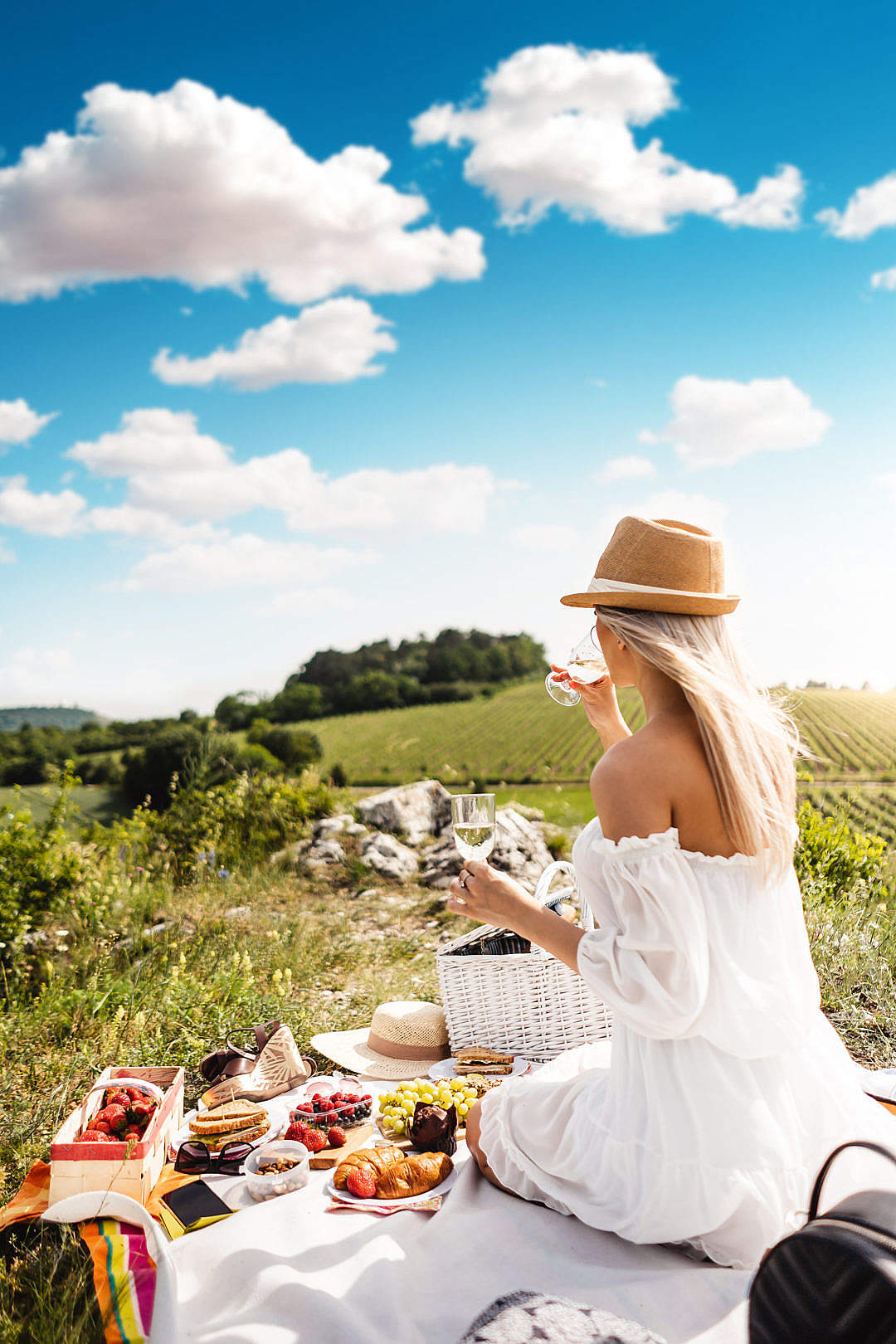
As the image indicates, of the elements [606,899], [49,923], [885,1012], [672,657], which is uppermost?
[672,657]

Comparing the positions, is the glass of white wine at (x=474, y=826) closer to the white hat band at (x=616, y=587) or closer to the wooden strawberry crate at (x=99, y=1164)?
the white hat band at (x=616, y=587)

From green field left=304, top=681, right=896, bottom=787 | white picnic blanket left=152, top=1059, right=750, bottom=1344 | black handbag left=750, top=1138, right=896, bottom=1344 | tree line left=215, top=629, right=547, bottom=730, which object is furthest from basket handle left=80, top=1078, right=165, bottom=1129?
tree line left=215, top=629, right=547, bottom=730

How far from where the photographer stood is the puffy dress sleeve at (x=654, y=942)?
89.4 inches

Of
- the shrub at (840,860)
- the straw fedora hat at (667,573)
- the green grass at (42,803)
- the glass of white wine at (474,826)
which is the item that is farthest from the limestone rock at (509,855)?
the straw fedora hat at (667,573)

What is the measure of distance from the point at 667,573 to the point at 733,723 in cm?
47

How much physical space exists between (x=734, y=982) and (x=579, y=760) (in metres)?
15.9

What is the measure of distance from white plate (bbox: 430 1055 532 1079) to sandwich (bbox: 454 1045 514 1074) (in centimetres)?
2

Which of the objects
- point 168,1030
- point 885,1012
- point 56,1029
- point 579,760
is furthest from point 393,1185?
point 579,760

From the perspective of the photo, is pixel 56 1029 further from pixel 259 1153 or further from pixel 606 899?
pixel 606 899

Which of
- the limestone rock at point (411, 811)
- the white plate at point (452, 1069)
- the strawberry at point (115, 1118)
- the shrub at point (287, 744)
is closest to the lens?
the strawberry at point (115, 1118)

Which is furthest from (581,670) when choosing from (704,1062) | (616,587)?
(704,1062)

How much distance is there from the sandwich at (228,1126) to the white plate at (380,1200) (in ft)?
1.70

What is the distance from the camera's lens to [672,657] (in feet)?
7.81

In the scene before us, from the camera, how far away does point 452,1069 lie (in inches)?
169
